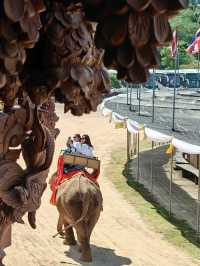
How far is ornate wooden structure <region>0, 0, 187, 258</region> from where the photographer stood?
1.23 metres

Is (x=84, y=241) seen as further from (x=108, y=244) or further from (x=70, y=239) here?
(x=108, y=244)

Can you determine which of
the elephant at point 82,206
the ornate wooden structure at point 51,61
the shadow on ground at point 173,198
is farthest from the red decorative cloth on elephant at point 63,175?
the ornate wooden structure at point 51,61

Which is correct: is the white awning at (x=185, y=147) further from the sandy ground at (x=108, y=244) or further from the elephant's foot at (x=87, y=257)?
the elephant's foot at (x=87, y=257)

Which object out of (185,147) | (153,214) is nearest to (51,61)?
(185,147)

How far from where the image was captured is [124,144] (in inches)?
1178

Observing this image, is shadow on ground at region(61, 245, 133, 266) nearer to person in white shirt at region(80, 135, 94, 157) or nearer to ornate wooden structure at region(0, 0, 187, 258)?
person in white shirt at region(80, 135, 94, 157)

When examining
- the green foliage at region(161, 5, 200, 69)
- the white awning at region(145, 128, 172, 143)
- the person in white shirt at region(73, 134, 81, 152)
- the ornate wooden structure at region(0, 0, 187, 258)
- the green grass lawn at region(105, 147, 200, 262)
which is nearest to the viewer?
the ornate wooden structure at region(0, 0, 187, 258)

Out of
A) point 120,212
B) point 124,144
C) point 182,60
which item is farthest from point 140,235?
point 182,60

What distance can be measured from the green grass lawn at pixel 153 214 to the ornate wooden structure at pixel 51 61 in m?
11.0

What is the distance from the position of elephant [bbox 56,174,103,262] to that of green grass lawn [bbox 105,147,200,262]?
2302 millimetres

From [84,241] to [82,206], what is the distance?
27.8 inches

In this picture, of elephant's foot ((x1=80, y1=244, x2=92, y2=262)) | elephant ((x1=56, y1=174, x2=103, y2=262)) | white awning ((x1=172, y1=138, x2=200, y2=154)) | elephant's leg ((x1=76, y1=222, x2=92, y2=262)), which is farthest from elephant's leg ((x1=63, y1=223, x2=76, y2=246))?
white awning ((x1=172, y1=138, x2=200, y2=154))

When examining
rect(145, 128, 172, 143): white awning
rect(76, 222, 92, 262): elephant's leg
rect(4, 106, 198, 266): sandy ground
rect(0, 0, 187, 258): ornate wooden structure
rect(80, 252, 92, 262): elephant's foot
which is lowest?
rect(4, 106, 198, 266): sandy ground

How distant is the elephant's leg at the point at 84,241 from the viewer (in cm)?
1197
